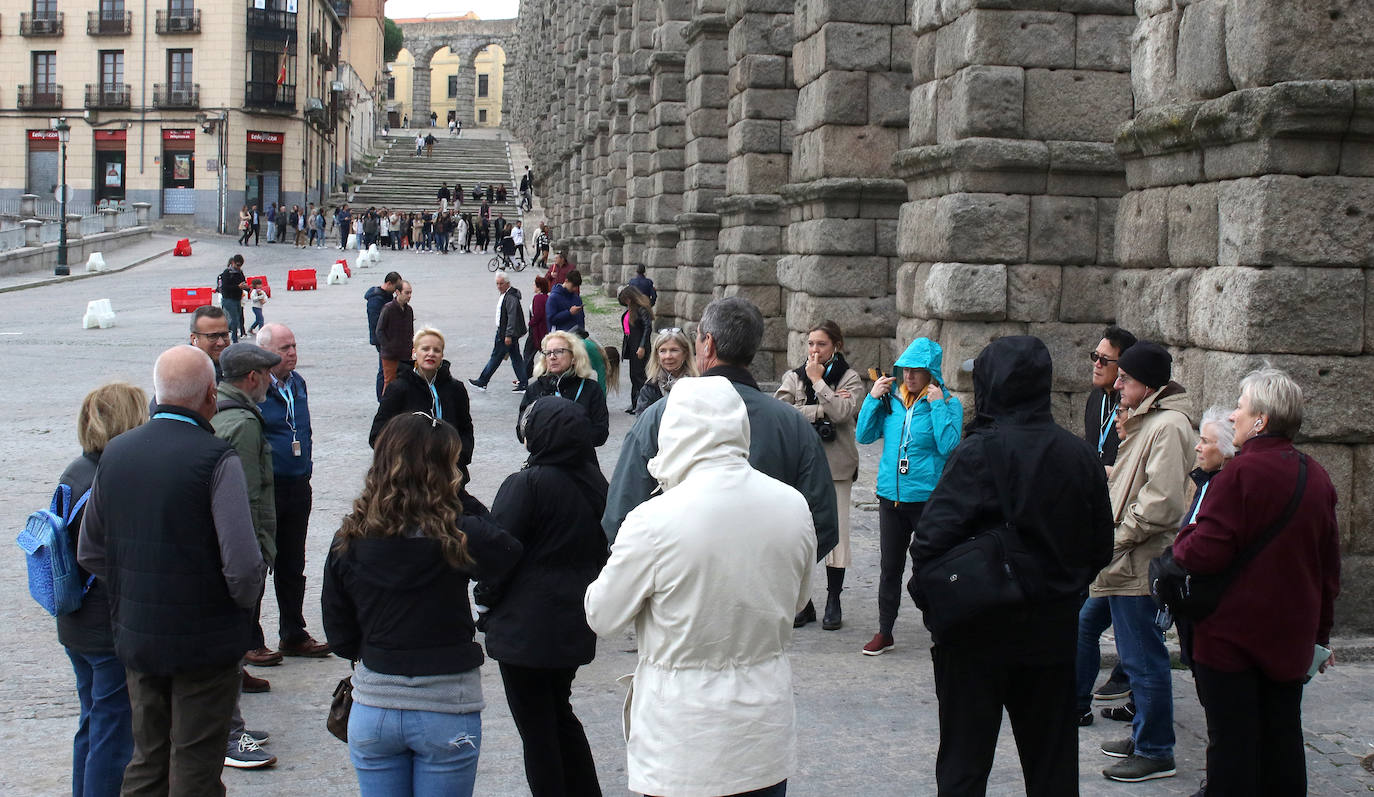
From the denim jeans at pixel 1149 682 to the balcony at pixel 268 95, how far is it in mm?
57908

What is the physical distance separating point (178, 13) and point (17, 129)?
8632 millimetres

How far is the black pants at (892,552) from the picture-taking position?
6957 millimetres

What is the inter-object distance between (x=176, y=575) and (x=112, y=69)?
199 ft

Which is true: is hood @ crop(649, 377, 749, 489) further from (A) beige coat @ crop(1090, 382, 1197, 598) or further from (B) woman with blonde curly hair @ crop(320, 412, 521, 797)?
→ (A) beige coat @ crop(1090, 382, 1197, 598)

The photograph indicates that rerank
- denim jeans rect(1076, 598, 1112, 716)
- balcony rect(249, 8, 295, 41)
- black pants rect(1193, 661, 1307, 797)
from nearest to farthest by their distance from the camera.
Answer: black pants rect(1193, 661, 1307, 797), denim jeans rect(1076, 598, 1112, 716), balcony rect(249, 8, 295, 41)

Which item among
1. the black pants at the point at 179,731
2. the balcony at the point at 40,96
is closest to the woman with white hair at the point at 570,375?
the black pants at the point at 179,731

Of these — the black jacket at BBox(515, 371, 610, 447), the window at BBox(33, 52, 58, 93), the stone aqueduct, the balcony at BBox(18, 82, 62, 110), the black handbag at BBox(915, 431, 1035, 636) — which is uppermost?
the window at BBox(33, 52, 58, 93)

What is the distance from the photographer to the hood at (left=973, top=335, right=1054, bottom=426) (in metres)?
4.24

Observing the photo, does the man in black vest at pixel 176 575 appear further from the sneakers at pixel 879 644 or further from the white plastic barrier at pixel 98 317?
the white plastic barrier at pixel 98 317

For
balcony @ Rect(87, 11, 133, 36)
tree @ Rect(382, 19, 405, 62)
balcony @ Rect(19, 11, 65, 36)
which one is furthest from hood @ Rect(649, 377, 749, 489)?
tree @ Rect(382, 19, 405, 62)

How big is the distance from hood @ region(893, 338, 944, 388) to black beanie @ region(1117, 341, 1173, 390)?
4.67 ft

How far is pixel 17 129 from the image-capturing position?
59.5m

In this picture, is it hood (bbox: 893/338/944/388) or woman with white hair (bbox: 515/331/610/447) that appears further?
woman with white hair (bbox: 515/331/610/447)

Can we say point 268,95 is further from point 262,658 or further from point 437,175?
point 262,658
